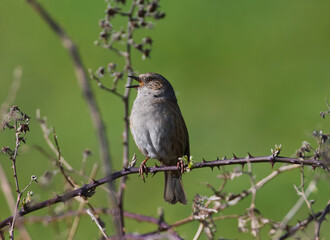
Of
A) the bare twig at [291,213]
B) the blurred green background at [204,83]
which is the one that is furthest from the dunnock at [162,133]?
the bare twig at [291,213]

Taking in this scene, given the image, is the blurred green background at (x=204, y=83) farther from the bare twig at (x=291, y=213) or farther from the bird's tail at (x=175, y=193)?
A: the bare twig at (x=291, y=213)

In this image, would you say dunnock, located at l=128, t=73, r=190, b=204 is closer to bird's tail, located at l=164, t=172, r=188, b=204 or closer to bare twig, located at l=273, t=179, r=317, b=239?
bird's tail, located at l=164, t=172, r=188, b=204

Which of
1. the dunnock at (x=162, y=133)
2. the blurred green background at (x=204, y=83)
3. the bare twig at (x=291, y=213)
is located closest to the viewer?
the bare twig at (x=291, y=213)

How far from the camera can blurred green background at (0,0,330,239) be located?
6961mm

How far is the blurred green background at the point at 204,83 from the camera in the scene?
6961mm

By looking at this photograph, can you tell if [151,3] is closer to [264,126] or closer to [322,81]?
[264,126]

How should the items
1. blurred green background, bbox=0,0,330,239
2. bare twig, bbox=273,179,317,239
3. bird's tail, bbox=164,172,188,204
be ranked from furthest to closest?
blurred green background, bbox=0,0,330,239 < bird's tail, bbox=164,172,188,204 < bare twig, bbox=273,179,317,239

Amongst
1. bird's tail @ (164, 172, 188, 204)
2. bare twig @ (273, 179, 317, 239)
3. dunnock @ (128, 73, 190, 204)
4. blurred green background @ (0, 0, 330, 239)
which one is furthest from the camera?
blurred green background @ (0, 0, 330, 239)

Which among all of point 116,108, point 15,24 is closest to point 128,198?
point 116,108

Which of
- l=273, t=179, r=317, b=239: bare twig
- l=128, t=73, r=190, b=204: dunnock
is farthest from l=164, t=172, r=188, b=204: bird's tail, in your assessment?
l=273, t=179, r=317, b=239: bare twig

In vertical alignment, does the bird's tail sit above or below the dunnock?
below

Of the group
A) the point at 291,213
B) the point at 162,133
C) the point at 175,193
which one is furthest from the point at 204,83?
the point at 291,213

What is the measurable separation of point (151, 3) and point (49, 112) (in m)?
5.03

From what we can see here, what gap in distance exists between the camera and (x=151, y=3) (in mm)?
3580
